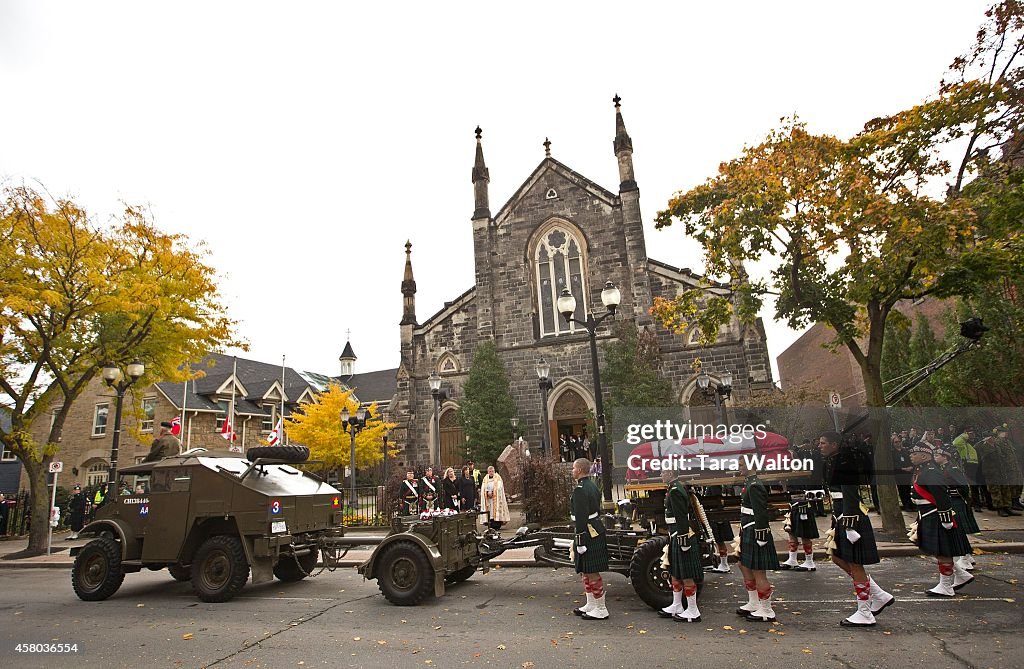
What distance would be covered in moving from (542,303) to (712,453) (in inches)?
698

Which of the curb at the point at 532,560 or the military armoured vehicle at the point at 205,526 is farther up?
the military armoured vehicle at the point at 205,526

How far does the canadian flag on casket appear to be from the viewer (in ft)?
31.7

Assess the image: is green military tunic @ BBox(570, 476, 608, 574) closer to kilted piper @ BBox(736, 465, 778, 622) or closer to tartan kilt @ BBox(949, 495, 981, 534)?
kilted piper @ BBox(736, 465, 778, 622)

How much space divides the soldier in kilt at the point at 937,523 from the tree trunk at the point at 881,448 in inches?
122

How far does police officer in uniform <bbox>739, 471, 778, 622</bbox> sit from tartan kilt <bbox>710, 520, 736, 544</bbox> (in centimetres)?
278

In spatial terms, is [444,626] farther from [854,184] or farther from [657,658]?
[854,184]

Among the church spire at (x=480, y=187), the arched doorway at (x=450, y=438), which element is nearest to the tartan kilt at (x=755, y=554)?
the arched doorway at (x=450, y=438)

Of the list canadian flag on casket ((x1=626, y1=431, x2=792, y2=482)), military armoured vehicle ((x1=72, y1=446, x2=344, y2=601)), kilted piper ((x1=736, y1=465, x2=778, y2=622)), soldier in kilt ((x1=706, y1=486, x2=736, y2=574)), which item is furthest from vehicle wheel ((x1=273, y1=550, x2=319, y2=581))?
kilted piper ((x1=736, y1=465, x2=778, y2=622))

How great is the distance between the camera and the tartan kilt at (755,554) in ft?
20.4

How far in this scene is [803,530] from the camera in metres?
9.03

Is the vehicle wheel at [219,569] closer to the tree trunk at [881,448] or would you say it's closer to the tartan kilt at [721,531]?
the tartan kilt at [721,531]

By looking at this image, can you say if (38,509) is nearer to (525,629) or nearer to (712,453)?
(525,629)

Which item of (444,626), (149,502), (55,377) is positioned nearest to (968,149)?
(444,626)

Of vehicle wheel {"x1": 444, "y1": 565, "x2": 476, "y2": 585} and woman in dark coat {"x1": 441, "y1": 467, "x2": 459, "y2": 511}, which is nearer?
vehicle wheel {"x1": 444, "y1": 565, "x2": 476, "y2": 585}
